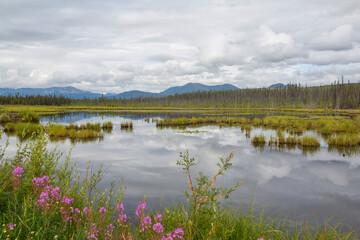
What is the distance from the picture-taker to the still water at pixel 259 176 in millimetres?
9000

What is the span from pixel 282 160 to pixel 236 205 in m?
8.86

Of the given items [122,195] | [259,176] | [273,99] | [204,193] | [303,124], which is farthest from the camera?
[273,99]

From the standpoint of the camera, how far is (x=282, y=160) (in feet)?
53.1

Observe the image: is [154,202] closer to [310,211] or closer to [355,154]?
[310,211]

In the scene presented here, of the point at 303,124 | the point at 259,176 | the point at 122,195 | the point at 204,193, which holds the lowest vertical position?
the point at 259,176

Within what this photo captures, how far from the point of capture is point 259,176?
12883mm

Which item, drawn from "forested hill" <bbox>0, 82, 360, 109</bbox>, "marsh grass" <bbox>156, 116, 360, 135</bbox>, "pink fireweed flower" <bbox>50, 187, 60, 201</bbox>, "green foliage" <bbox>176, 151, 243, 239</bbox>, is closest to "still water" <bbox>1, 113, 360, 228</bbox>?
"pink fireweed flower" <bbox>50, 187, 60, 201</bbox>

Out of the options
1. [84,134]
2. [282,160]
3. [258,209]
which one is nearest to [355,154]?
[282,160]

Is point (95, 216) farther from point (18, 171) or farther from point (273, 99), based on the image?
point (273, 99)

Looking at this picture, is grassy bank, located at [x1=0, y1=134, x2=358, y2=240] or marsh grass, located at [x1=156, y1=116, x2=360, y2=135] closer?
grassy bank, located at [x1=0, y1=134, x2=358, y2=240]

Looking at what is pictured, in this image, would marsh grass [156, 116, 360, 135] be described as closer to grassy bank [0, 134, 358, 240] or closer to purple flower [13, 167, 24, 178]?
grassy bank [0, 134, 358, 240]

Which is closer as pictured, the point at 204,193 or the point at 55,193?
the point at 204,193

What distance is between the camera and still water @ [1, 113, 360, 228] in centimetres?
900

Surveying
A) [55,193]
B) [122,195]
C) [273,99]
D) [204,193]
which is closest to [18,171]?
[55,193]
